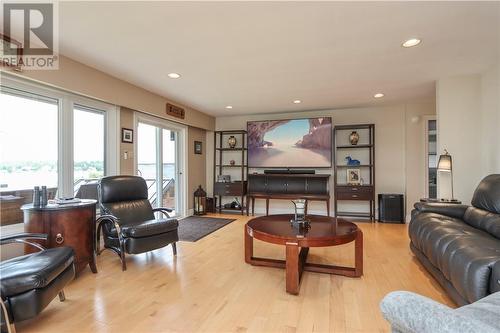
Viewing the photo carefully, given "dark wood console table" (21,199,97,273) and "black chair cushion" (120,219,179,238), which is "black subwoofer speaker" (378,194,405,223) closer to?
"black chair cushion" (120,219,179,238)

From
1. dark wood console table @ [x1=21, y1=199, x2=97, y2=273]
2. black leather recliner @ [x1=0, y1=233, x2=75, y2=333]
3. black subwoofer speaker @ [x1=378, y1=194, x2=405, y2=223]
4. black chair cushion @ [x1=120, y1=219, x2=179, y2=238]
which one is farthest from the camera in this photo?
black subwoofer speaker @ [x1=378, y1=194, x2=405, y2=223]

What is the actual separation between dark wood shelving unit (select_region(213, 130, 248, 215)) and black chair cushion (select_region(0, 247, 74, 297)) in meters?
4.01

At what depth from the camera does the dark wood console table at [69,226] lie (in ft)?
7.82

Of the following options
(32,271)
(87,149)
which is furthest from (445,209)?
(87,149)

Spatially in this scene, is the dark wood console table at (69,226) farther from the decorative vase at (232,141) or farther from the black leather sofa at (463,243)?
the decorative vase at (232,141)

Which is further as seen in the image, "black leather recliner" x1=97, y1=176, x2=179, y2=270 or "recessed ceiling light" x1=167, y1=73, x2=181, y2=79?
"recessed ceiling light" x1=167, y1=73, x2=181, y2=79

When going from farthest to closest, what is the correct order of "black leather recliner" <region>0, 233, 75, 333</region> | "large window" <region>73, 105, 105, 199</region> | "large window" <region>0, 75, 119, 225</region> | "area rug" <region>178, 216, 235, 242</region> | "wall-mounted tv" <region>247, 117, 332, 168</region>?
"wall-mounted tv" <region>247, 117, 332, 168</region>, "area rug" <region>178, 216, 235, 242</region>, "large window" <region>73, 105, 105, 199</region>, "large window" <region>0, 75, 119, 225</region>, "black leather recliner" <region>0, 233, 75, 333</region>

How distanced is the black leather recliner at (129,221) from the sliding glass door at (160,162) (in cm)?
103

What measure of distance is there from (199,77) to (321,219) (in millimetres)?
2504

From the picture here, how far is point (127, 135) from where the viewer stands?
13.2 ft

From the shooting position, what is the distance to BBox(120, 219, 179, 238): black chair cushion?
2771 millimetres

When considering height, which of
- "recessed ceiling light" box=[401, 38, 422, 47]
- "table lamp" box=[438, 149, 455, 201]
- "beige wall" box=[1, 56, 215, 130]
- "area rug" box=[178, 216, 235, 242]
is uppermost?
"recessed ceiling light" box=[401, 38, 422, 47]

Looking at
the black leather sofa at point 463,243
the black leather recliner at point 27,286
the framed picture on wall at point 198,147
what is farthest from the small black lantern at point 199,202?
the black leather sofa at point 463,243

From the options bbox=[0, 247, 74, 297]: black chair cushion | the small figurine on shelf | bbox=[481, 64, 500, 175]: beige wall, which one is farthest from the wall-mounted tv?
bbox=[0, 247, 74, 297]: black chair cushion
